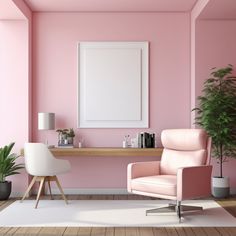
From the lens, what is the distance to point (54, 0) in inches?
221

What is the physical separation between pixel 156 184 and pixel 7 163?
2.17 m

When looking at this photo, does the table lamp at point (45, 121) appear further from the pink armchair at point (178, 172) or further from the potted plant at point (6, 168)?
the pink armchair at point (178, 172)

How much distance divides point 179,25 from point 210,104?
134 centimetres

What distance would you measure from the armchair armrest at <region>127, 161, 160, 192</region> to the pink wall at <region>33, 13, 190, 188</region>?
1.16 m

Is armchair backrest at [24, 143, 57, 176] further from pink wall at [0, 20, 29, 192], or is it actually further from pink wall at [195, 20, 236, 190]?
pink wall at [195, 20, 236, 190]

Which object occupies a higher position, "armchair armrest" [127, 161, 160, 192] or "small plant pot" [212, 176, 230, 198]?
"armchair armrest" [127, 161, 160, 192]

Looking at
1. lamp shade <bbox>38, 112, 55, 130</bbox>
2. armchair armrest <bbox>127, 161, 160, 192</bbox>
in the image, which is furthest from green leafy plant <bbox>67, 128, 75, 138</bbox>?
armchair armrest <bbox>127, 161, 160, 192</bbox>

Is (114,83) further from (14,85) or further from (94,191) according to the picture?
(94,191)

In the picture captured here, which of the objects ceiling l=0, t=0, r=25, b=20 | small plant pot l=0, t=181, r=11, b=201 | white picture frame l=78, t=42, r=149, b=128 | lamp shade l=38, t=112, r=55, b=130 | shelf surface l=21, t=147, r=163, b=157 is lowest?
small plant pot l=0, t=181, r=11, b=201

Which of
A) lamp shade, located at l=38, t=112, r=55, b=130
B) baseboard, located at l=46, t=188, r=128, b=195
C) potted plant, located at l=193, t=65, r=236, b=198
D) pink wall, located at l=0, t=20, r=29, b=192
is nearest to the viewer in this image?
potted plant, located at l=193, t=65, r=236, b=198

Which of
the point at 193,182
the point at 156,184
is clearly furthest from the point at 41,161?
the point at 193,182

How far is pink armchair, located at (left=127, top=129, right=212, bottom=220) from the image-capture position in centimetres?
429

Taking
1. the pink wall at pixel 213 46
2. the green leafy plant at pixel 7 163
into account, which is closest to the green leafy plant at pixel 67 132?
the green leafy plant at pixel 7 163

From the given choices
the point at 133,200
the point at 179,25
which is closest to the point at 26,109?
the point at 133,200
